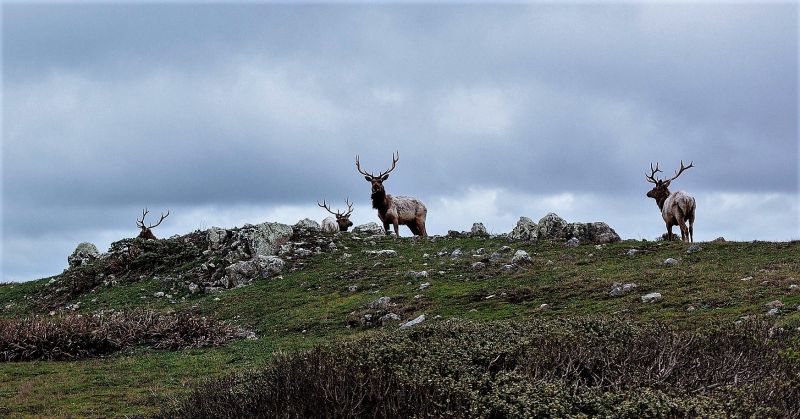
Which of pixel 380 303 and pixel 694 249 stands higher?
pixel 694 249

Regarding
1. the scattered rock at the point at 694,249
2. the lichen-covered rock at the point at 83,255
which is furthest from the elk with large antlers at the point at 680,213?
the lichen-covered rock at the point at 83,255

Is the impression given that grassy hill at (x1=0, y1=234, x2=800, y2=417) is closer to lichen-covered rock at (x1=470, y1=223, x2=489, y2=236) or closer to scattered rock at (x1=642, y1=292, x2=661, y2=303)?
scattered rock at (x1=642, y1=292, x2=661, y2=303)

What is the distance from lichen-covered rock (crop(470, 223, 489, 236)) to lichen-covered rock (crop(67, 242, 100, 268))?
15.5 metres

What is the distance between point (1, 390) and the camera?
11328 millimetres

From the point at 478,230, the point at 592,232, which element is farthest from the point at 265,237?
the point at 592,232

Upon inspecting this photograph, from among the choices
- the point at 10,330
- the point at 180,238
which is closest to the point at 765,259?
the point at 10,330

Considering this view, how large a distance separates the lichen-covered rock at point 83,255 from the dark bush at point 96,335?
15.0 metres

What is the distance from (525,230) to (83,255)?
2038cm

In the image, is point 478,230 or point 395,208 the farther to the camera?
point 395,208

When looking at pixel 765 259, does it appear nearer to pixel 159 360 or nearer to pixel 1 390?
pixel 159 360

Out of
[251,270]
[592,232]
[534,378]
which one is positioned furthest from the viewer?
[592,232]

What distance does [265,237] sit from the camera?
24281mm

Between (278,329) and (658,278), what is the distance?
7.90 meters

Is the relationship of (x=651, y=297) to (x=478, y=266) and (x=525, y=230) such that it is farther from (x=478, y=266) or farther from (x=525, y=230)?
(x=525, y=230)
